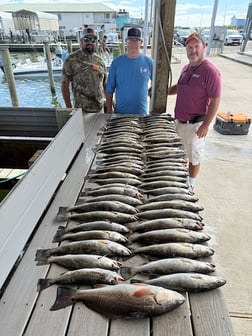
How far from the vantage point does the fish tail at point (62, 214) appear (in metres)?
1.91

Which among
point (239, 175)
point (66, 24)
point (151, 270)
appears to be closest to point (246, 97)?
point (239, 175)

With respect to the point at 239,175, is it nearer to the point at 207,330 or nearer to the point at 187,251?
the point at 187,251

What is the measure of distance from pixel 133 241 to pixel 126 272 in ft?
0.80

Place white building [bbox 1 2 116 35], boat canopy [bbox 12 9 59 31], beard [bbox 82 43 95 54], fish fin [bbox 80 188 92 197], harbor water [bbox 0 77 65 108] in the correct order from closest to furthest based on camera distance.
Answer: fish fin [bbox 80 188 92 197] < beard [bbox 82 43 95 54] < harbor water [bbox 0 77 65 108] < boat canopy [bbox 12 9 59 31] < white building [bbox 1 2 116 35]

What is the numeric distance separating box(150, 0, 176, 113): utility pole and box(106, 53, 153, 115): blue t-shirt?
15 centimetres

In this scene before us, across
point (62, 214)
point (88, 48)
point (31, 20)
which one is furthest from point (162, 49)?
point (31, 20)

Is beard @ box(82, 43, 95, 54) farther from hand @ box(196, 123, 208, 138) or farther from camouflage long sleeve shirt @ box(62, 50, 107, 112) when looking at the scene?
hand @ box(196, 123, 208, 138)

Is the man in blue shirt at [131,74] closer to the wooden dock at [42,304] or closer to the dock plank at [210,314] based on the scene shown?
the wooden dock at [42,304]

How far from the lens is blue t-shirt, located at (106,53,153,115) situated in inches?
148

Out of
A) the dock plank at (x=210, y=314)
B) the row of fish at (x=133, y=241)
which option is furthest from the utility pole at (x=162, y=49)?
the dock plank at (x=210, y=314)

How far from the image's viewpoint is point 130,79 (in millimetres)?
3779

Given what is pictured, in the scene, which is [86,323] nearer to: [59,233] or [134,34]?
[59,233]

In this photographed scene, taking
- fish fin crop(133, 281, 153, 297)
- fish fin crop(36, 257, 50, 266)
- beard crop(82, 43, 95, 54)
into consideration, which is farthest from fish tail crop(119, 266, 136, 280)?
beard crop(82, 43, 95, 54)

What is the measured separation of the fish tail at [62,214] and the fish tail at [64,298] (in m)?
0.59
